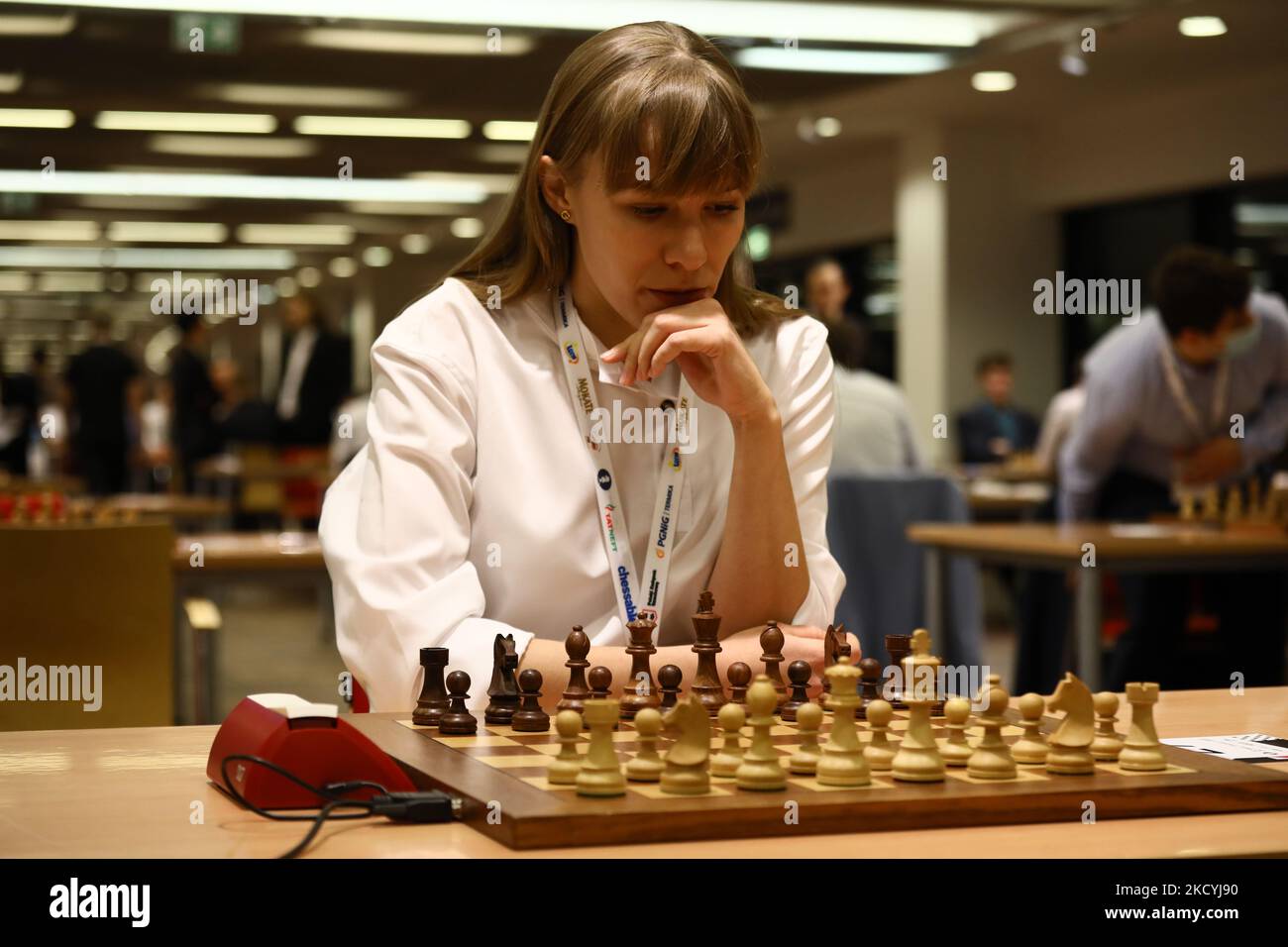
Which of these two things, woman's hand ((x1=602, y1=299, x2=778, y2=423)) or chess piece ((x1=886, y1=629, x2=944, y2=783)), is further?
woman's hand ((x1=602, y1=299, x2=778, y2=423))

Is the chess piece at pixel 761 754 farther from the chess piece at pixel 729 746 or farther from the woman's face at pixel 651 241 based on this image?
the woman's face at pixel 651 241

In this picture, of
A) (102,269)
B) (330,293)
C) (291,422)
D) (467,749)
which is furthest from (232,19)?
(330,293)

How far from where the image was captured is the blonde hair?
168cm

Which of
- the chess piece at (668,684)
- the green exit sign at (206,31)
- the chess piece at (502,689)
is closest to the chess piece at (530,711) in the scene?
the chess piece at (502,689)

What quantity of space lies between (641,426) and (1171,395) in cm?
329

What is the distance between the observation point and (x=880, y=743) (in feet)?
3.89

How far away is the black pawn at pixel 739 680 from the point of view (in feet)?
4.71

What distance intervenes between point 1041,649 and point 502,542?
13.0 ft

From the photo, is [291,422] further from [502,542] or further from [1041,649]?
[502,542]

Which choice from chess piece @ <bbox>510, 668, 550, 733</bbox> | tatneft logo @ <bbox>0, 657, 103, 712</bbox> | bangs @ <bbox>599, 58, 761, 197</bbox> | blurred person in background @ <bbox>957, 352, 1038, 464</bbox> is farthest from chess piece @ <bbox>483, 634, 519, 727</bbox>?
blurred person in background @ <bbox>957, 352, 1038, 464</bbox>

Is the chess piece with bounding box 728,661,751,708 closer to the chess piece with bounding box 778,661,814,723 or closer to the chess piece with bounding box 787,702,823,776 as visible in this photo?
the chess piece with bounding box 778,661,814,723

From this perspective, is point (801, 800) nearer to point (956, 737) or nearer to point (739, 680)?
point (956, 737)

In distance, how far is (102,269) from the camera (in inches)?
846

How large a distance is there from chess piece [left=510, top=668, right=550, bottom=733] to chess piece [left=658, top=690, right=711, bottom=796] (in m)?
0.26
